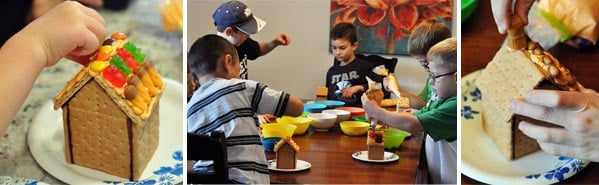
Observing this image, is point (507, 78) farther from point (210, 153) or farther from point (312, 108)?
point (210, 153)

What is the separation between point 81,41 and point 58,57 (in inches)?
1.7

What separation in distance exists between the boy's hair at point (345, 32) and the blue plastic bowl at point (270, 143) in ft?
0.55

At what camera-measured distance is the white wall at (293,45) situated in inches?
42.7

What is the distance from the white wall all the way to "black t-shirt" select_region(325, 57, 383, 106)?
1cm

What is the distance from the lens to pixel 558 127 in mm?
1078

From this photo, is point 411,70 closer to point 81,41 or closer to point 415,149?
point 415,149

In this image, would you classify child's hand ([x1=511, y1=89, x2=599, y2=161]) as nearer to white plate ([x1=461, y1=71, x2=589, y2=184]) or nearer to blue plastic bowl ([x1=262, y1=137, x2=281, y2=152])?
white plate ([x1=461, y1=71, x2=589, y2=184])

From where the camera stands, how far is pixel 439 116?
1086 mm

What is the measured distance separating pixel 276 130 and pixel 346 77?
0.41 ft

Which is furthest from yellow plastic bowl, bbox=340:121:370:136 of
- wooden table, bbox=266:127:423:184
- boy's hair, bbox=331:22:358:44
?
boy's hair, bbox=331:22:358:44

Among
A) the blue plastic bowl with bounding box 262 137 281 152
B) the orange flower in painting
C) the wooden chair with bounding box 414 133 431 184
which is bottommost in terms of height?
the wooden chair with bounding box 414 133 431 184

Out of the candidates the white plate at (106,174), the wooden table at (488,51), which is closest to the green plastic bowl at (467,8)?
the wooden table at (488,51)

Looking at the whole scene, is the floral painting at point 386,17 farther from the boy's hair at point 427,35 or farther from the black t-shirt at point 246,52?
the black t-shirt at point 246,52

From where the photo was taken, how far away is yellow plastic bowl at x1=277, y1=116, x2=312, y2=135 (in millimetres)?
1094
